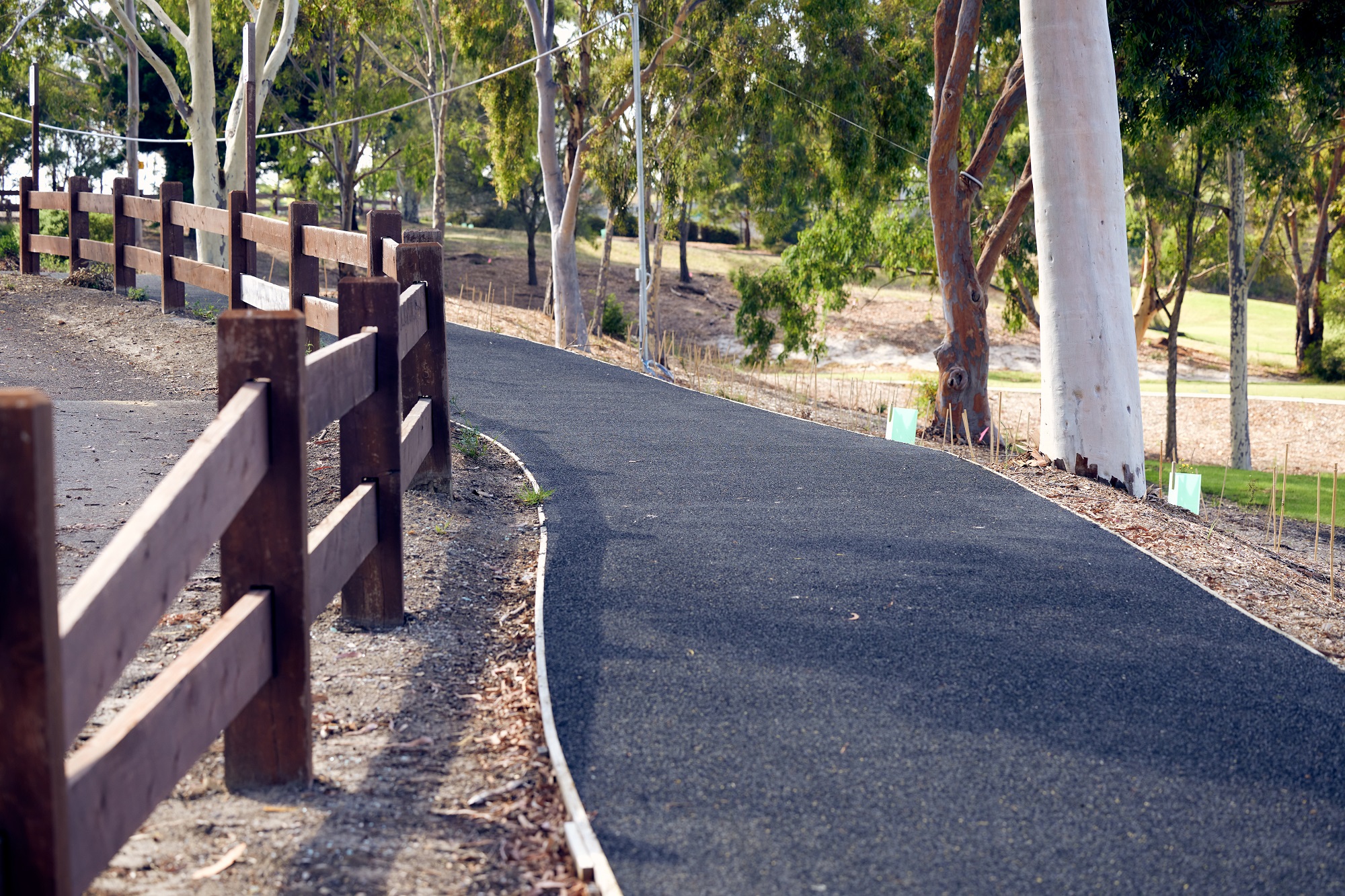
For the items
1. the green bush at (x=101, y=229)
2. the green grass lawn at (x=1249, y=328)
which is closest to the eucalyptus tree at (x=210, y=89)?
the green bush at (x=101, y=229)

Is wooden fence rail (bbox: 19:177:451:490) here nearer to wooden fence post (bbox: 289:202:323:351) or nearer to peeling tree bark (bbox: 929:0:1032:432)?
wooden fence post (bbox: 289:202:323:351)

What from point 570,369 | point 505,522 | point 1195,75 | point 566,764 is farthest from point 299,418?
point 1195,75

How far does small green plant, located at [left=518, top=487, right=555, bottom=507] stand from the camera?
24.0 feet

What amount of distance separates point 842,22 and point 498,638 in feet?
63.6

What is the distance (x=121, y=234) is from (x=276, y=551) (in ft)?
44.2

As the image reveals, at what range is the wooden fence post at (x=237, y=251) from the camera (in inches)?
443

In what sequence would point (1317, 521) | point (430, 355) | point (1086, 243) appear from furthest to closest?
point (1086, 243), point (1317, 521), point (430, 355)

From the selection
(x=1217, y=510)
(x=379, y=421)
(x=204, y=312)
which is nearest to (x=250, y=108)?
Result: (x=204, y=312)

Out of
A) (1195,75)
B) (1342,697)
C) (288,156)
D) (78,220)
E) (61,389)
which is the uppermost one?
(288,156)

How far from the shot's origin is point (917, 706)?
4.20m

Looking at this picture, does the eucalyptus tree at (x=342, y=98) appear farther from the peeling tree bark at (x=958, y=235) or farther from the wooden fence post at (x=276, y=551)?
the wooden fence post at (x=276, y=551)

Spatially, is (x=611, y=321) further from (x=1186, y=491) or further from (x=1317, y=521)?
(x=1317, y=521)

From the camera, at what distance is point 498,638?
498 centimetres

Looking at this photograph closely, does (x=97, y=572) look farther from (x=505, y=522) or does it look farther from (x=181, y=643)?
(x=505, y=522)
